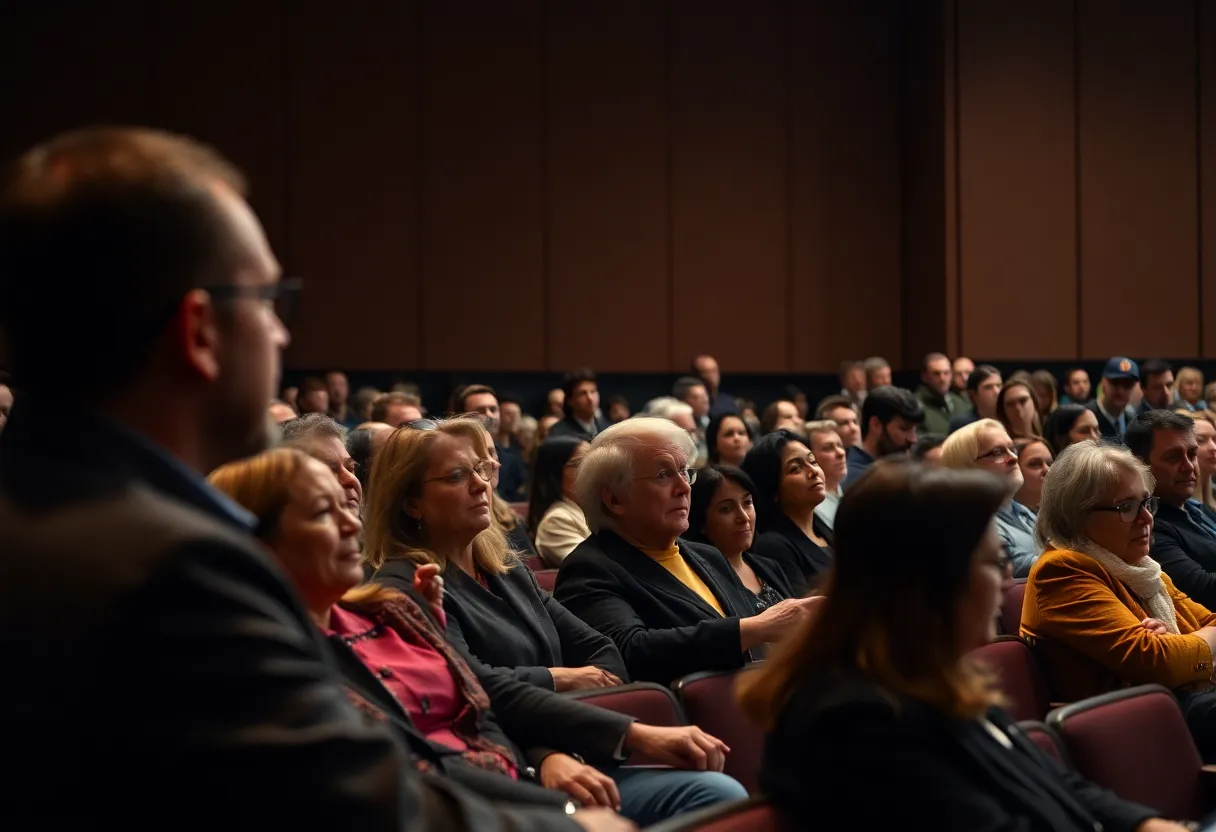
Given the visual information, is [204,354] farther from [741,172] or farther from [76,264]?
[741,172]

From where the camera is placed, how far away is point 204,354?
3.33 ft

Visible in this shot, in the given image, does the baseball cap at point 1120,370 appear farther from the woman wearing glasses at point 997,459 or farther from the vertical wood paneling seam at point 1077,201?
the woman wearing glasses at point 997,459

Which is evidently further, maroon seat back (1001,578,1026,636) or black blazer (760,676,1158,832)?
maroon seat back (1001,578,1026,636)

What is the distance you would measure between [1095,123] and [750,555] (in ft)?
27.6

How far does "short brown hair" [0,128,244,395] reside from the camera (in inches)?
38.1

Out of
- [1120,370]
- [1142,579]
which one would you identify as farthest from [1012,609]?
[1120,370]

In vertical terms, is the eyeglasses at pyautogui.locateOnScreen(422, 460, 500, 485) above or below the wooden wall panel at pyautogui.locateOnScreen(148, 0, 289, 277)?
below

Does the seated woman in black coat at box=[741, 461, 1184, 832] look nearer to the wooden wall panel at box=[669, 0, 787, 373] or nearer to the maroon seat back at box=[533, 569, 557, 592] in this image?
the maroon seat back at box=[533, 569, 557, 592]

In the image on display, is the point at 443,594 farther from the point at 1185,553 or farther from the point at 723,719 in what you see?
the point at 1185,553

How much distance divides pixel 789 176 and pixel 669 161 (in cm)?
110

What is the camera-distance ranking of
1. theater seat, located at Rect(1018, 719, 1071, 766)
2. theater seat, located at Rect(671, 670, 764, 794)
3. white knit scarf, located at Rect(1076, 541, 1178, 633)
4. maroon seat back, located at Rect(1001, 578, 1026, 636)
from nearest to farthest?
theater seat, located at Rect(1018, 719, 1071, 766)
theater seat, located at Rect(671, 670, 764, 794)
white knit scarf, located at Rect(1076, 541, 1178, 633)
maroon seat back, located at Rect(1001, 578, 1026, 636)

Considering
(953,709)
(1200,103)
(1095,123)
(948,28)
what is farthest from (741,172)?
(953,709)

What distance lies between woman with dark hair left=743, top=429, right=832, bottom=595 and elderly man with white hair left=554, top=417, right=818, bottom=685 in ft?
2.10

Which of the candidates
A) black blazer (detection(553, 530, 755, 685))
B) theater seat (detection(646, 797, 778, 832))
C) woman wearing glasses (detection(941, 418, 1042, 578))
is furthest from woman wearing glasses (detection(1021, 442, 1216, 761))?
theater seat (detection(646, 797, 778, 832))
